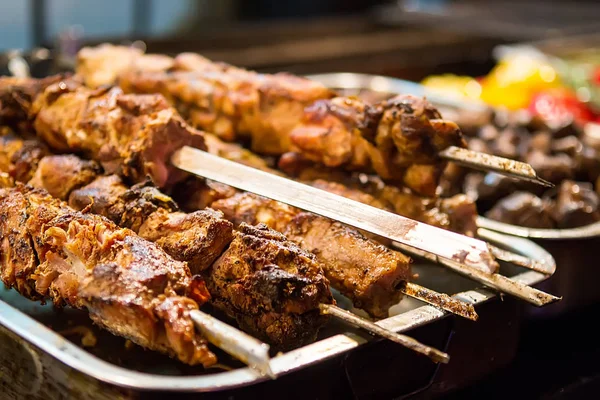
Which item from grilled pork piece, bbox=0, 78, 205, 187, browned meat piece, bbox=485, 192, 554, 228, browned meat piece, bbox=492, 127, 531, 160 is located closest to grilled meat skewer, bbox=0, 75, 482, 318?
grilled pork piece, bbox=0, 78, 205, 187

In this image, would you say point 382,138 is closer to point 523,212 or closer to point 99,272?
point 523,212

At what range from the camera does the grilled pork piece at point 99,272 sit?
1.75 m

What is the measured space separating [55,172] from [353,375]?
4.08ft

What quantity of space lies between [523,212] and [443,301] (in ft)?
3.72

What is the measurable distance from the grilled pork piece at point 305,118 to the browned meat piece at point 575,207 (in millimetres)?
809

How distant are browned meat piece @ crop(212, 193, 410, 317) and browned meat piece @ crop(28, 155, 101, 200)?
0.58 m

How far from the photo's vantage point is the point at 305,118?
2645mm

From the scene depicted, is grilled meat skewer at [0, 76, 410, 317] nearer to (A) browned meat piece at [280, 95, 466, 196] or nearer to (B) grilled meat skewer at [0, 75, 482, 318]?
(B) grilled meat skewer at [0, 75, 482, 318]

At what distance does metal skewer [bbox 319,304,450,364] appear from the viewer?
176 centimetres

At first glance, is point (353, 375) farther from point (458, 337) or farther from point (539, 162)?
point (539, 162)

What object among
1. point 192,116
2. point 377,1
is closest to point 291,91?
point 192,116

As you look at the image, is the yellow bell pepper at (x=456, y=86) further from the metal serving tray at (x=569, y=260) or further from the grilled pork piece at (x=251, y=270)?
the grilled pork piece at (x=251, y=270)

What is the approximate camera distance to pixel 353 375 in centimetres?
193

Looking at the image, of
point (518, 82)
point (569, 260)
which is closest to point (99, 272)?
point (569, 260)
